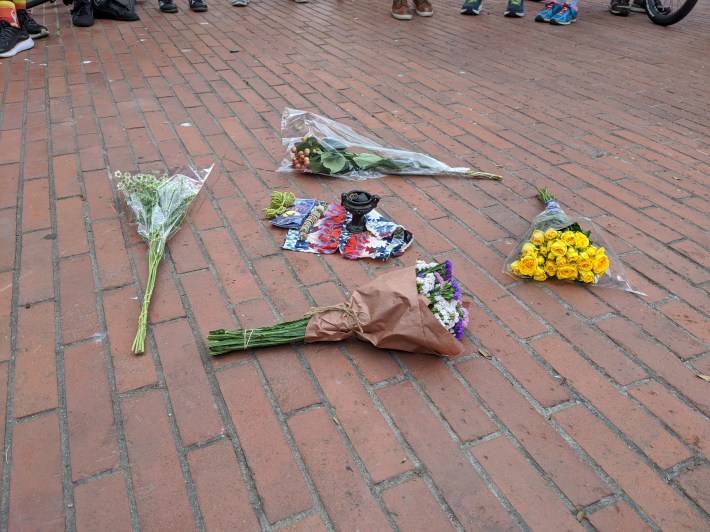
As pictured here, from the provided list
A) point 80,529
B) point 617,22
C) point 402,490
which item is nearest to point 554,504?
point 402,490

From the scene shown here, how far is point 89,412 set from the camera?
1.62m

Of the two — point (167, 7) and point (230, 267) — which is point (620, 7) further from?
point (230, 267)

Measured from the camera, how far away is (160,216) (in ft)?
7.66

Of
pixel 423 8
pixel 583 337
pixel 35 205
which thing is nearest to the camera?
pixel 583 337

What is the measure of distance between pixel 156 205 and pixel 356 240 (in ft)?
2.96

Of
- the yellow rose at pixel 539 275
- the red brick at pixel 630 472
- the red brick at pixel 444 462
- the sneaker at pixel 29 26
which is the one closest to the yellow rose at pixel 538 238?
the yellow rose at pixel 539 275

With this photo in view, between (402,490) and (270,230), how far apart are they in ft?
4.46

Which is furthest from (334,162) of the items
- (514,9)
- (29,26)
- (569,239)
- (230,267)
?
(514,9)

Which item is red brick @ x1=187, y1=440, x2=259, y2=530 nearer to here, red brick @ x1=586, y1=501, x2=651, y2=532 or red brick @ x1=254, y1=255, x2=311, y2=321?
red brick @ x1=254, y1=255, x2=311, y2=321

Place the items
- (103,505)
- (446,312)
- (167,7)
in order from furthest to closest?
(167,7) → (446,312) → (103,505)

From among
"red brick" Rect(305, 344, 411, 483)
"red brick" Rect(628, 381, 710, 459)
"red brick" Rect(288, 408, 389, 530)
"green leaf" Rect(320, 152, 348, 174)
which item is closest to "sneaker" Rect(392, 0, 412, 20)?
"green leaf" Rect(320, 152, 348, 174)

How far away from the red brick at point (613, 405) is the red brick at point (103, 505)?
1407 millimetres

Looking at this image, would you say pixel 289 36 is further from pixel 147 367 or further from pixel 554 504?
pixel 554 504

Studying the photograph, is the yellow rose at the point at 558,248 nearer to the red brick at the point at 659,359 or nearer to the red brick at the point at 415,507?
the red brick at the point at 659,359
